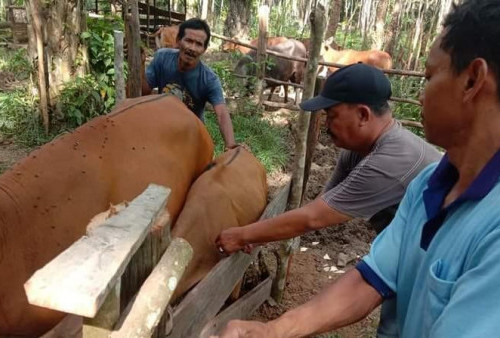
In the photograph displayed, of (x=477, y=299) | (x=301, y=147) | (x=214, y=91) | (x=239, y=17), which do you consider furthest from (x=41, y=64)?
(x=239, y=17)

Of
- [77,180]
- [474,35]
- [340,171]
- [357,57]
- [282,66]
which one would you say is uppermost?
[474,35]

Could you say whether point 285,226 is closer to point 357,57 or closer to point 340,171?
point 340,171

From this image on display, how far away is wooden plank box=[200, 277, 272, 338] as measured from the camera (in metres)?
2.16

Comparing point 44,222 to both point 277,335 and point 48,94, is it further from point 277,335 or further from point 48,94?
point 48,94

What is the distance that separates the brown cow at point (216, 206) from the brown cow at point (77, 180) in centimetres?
11

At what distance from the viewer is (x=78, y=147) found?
206 centimetres

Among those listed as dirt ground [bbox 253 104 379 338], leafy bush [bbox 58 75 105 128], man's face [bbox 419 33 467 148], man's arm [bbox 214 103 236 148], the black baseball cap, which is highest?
man's face [bbox 419 33 467 148]

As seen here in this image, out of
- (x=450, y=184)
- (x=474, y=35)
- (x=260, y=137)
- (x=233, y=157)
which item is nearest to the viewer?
(x=474, y=35)

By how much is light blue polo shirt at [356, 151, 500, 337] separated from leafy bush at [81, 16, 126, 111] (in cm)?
511

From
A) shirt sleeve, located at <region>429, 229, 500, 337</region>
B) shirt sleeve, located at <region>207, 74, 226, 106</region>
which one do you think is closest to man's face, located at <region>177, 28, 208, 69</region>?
shirt sleeve, located at <region>207, 74, 226, 106</region>

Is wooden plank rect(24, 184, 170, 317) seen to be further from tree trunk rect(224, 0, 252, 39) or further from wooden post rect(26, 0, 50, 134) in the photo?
tree trunk rect(224, 0, 252, 39)

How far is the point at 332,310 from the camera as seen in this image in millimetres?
1450

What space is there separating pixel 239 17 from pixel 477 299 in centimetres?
1251

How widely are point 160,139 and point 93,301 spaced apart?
1.76m
